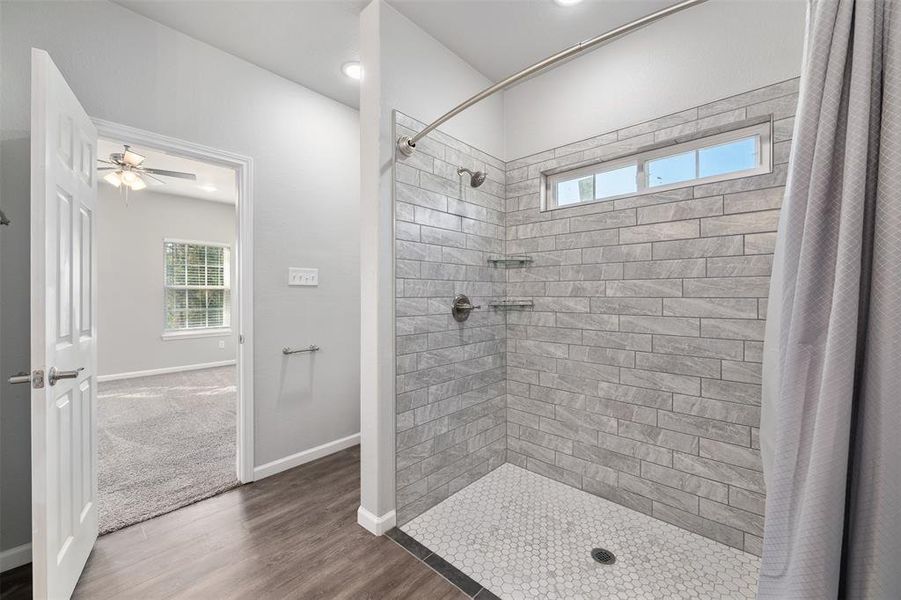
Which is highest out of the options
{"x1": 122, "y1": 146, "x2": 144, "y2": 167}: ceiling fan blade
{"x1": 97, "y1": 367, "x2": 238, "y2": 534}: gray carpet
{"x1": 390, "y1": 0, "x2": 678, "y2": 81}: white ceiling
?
{"x1": 390, "y1": 0, "x2": 678, "y2": 81}: white ceiling

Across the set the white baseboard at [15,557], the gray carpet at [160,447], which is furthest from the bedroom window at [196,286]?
the white baseboard at [15,557]

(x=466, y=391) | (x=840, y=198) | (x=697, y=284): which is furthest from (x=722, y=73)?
(x=466, y=391)

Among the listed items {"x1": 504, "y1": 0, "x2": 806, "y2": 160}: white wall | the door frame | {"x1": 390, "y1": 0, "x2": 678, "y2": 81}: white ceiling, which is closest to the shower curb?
the door frame

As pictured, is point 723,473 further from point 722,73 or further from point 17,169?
point 17,169

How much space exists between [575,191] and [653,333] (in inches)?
39.2

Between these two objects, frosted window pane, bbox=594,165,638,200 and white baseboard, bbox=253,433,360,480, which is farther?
white baseboard, bbox=253,433,360,480

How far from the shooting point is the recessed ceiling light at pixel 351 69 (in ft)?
7.86

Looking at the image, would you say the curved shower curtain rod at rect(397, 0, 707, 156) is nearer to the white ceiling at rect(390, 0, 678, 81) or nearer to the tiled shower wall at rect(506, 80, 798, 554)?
the white ceiling at rect(390, 0, 678, 81)

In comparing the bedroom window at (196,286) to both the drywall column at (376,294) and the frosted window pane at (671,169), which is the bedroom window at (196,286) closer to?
the drywall column at (376,294)

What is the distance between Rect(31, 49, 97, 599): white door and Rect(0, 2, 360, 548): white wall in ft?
0.81

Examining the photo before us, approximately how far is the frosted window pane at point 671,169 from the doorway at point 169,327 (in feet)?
8.02

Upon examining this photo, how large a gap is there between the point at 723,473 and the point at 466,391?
136cm

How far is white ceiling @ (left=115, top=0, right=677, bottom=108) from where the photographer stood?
193 centimetres

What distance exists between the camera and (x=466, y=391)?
7.63 ft
